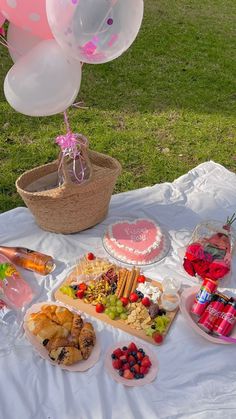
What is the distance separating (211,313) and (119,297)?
1.38 feet

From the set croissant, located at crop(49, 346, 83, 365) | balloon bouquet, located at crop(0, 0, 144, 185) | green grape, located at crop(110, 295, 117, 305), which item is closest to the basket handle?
balloon bouquet, located at crop(0, 0, 144, 185)

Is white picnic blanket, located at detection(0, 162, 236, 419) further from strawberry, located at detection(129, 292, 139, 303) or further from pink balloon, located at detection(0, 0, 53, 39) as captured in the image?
pink balloon, located at detection(0, 0, 53, 39)

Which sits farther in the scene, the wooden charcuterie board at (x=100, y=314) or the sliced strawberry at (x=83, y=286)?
the sliced strawberry at (x=83, y=286)

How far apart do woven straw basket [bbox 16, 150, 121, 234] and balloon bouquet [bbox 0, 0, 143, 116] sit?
0.41m

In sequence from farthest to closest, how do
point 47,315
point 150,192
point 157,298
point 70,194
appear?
1. point 150,192
2. point 70,194
3. point 157,298
4. point 47,315

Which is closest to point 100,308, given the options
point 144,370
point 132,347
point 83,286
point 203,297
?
point 83,286

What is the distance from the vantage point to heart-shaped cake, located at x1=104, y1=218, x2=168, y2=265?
2270mm

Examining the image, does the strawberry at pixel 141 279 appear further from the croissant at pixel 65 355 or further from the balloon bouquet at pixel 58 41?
the balloon bouquet at pixel 58 41

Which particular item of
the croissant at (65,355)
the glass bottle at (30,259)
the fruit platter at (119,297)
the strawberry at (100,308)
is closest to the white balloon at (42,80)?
the glass bottle at (30,259)

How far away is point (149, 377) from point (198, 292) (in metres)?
0.45

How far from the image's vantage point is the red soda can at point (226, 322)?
6.17 feet

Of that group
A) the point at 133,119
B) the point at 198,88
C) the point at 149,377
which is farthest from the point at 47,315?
the point at 198,88

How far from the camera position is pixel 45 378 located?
1.75 m

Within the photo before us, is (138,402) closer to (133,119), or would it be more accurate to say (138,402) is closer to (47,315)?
(47,315)
